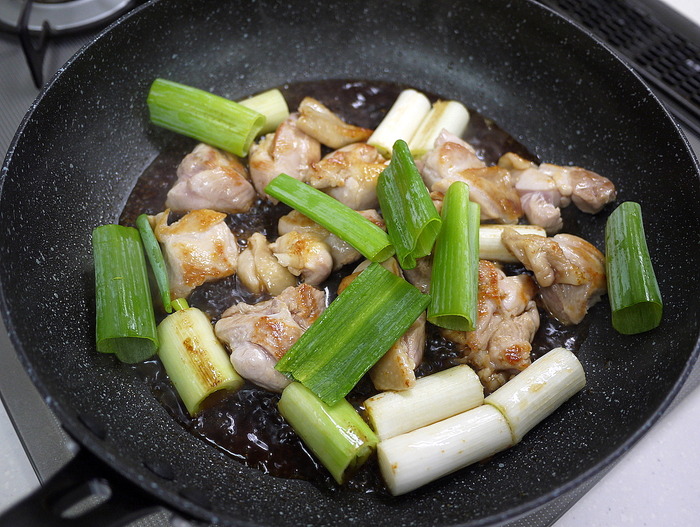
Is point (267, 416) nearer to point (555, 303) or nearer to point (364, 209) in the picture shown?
point (364, 209)

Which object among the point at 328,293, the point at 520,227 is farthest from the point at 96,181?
the point at 520,227

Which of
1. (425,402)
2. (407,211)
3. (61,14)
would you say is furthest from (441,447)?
(61,14)

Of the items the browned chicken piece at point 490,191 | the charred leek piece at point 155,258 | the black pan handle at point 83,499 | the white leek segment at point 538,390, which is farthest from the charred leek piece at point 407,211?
the black pan handle at point 83,499

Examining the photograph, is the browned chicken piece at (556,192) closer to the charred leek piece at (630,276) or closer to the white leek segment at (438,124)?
the charred leek piece at (630,276)

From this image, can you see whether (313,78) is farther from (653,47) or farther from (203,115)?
(653,47)

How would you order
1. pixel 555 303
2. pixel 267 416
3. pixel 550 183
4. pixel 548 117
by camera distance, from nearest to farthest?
pixel 267 416, pixel 555 303, pixel 550 183, pixel 548 117
